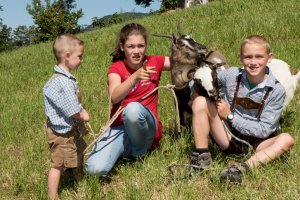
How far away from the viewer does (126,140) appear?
→ 4395 mm

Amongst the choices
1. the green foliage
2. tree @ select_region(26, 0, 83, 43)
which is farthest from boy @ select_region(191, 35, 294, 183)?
tree @ select_region(26, 0, 83, 43)

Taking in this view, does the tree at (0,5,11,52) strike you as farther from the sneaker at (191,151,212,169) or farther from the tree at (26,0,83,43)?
the sneaker at (191,151,212,169)

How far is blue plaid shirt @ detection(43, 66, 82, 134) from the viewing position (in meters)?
3.67

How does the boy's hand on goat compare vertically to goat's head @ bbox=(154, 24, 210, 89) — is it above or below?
below

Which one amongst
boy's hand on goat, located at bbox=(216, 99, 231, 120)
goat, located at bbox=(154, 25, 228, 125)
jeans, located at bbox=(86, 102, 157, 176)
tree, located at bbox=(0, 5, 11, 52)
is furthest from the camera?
tree, located at bbox=(0, 5, 11, 52)

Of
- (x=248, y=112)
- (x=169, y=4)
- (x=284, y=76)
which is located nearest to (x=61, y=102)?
(x=248, y=112)

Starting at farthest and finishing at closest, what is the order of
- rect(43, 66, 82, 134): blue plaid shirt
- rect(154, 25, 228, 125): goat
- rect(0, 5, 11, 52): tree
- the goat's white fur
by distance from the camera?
rect(0, 5, 11, 52): tree → the goat's white fur → rect(154, 25, 228, 125): goat → rect(43, 66, 82, 134): blue plaid shirt

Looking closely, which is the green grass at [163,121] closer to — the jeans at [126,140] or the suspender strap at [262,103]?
the jeans at [126,140]

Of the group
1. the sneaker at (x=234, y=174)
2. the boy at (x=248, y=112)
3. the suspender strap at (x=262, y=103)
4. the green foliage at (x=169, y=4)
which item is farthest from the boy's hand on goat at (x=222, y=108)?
the green foliage at (x=169, y=4)

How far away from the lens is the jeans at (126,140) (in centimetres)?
405

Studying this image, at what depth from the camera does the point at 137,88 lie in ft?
14.4

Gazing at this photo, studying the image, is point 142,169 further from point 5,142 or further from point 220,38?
point 220,38

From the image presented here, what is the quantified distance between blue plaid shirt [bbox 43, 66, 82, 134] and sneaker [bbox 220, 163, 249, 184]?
137 centimetres

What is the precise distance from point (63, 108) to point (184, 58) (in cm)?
147
